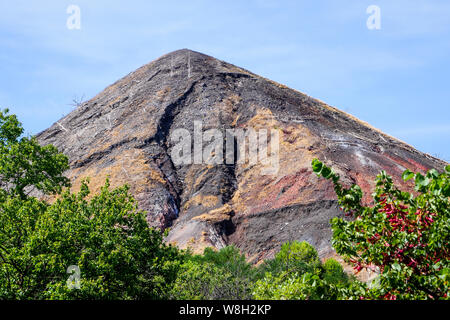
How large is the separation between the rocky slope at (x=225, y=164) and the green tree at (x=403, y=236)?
72.8 ft

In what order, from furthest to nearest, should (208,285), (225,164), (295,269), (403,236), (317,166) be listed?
(225,164), (295,269), (208,285), (403,236), (317,166)

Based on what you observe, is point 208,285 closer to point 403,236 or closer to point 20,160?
point 403,236

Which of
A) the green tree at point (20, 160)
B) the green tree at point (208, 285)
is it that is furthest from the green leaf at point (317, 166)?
the green tree at point (20, 160)

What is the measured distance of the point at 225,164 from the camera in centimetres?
4322

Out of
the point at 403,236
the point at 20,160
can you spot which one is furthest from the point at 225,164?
the point at 403,236

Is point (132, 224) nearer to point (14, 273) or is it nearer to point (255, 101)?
point (14, 273)

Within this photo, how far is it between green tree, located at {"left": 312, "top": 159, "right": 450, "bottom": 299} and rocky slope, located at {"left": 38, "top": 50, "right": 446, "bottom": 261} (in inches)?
873

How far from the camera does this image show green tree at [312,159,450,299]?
7898 mm

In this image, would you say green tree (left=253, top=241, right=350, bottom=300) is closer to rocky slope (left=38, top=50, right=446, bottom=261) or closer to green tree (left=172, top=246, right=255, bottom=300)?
green tree (left=172, top=246, right=255, bottom=300)

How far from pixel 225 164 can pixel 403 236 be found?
35148mm

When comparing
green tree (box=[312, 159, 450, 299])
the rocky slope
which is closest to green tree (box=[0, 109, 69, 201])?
the rocky slope

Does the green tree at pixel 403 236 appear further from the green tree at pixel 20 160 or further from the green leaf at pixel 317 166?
the green tree at pixel 20 160
